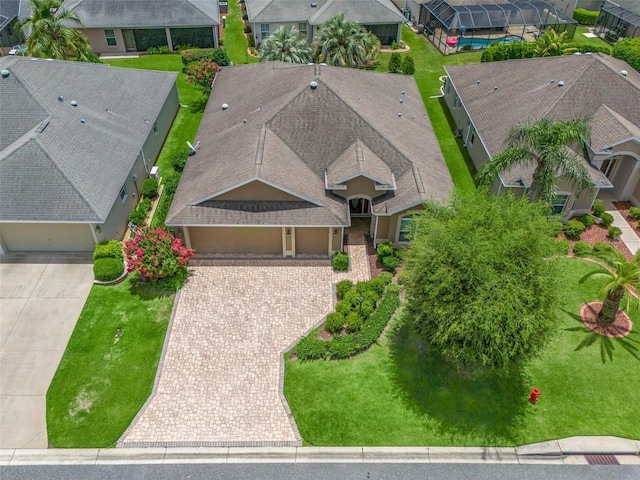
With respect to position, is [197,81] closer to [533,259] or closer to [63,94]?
[63,94]

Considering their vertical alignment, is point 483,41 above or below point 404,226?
above

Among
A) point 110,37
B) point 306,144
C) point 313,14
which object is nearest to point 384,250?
point 306,144

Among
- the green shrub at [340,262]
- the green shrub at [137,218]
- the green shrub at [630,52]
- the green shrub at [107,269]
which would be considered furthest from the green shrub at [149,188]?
the green shrub at [630,52]

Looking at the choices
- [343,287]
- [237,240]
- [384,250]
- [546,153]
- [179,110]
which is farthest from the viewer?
[179,110]

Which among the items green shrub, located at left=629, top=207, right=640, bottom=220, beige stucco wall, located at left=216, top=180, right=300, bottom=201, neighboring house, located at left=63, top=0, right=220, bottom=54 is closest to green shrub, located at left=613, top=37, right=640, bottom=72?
green shrub, located at left=629, top=207, right=640, bottom=220

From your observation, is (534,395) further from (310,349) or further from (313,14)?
(313,14)

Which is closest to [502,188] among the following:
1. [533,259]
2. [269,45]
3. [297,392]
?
[533,259]
